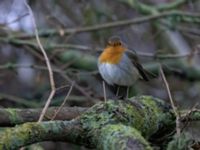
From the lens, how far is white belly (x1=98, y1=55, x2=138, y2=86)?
3.23 metres

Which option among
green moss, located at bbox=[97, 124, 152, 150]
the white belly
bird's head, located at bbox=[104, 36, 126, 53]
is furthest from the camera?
bird's head, located at bbox=[104, 36, 126, 53]

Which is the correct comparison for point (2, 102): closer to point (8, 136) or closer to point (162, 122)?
point (162, 122)

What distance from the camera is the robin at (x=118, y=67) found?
3240 mm

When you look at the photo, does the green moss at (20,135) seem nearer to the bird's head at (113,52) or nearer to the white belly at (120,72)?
the white belly at (120,72)

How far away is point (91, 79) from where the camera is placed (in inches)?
197

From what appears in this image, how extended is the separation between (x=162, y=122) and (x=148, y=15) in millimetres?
3114

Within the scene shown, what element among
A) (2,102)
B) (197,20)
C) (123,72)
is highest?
(197,20)

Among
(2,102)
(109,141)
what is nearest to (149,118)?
(109,141)

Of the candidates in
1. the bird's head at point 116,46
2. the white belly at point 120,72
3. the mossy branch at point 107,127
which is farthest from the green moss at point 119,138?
the bird's head at point 116,46

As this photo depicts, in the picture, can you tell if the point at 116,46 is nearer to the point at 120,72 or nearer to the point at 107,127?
the point at 120,72

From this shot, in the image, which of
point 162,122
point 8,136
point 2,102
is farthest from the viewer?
point 2,102

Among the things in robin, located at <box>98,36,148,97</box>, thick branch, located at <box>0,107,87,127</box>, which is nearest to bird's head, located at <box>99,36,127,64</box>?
robin, located at <box>98,36,148,97</box>

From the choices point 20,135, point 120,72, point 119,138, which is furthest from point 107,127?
point 120,72

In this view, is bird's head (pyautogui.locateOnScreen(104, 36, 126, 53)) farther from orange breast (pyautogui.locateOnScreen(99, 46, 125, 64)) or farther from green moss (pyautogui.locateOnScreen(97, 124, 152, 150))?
green moss (pyautogui.locateOnScreen(97, 124, 152, 150))
